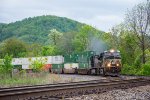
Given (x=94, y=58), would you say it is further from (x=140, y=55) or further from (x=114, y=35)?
(x=114, y=35)

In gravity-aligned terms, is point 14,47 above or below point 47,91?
above

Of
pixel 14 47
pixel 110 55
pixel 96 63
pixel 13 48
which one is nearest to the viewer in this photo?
pixel 110 55

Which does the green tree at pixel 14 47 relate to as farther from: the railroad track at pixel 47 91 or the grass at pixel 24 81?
the railroad track at pixel 47 91

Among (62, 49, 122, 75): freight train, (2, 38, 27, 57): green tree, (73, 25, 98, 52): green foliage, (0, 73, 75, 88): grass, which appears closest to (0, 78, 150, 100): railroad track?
(0, 73, 75, 88): grass

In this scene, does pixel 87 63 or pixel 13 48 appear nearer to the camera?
pixel 87 63

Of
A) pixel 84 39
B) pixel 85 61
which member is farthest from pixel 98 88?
pixel 84 39

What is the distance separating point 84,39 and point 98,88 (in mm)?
69651

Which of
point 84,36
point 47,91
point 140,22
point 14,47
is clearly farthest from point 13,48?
point 47,91

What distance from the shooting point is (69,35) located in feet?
366

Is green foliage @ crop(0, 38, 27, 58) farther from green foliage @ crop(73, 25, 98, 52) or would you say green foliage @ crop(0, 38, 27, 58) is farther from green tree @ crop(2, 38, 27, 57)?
green foliage @ crop(73, 25, 98, 52)

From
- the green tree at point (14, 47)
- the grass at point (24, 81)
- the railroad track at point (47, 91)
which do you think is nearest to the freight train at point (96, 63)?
the grass at point (24, 81)

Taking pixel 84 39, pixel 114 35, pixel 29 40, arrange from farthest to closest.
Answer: pixel 29 40 → pixel 84 39 → pixel 114 35

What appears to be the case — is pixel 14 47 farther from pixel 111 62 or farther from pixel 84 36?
pixel 111 62

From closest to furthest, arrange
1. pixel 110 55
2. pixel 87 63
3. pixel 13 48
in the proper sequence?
1. pixel 110 55
2. pixel 87 63
3. pixel 13 48
